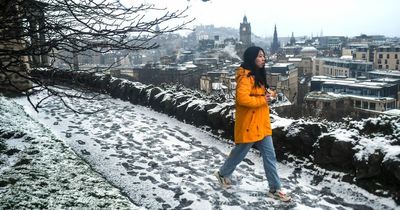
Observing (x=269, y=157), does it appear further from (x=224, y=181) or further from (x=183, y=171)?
(x=183, y=171)

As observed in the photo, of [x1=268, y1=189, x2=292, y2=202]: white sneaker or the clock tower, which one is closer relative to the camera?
[x1=268, y1=189, x2=292, y2=202]: white sneaker

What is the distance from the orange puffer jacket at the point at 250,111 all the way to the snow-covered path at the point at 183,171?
95 cm

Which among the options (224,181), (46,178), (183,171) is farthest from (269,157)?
(46,178)

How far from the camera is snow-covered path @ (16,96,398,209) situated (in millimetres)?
5387

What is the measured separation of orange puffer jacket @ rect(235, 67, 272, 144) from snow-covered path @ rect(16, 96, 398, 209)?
95 centimetres

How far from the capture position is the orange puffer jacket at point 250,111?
17.3 feet

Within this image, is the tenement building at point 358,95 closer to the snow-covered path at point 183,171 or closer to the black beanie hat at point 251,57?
the snow-covered path at point 183,171

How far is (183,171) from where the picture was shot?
21.4ft

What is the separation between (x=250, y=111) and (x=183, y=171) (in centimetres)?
191

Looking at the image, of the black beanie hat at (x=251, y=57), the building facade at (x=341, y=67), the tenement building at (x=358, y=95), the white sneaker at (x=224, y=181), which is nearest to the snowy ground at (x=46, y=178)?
the white sneaker at (x=224, y=181)

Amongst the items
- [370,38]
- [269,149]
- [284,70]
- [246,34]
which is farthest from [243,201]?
[370,38]

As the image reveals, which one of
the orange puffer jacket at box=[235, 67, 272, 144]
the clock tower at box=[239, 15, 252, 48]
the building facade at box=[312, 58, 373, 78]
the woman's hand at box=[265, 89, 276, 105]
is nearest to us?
the orange puffer jacket at box=[235, 67, 272, 144]

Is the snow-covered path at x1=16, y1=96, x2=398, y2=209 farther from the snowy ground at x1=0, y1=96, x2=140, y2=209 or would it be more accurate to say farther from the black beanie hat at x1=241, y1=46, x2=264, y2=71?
the black beanie hat at x1=241, y1=46, x2=264, y2=71

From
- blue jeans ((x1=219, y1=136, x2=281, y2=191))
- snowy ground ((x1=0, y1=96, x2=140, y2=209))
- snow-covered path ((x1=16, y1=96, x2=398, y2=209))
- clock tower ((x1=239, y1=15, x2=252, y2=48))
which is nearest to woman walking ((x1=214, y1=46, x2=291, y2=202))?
blue jeans ((x1=219, y1=136, x2=281, y2=191))
